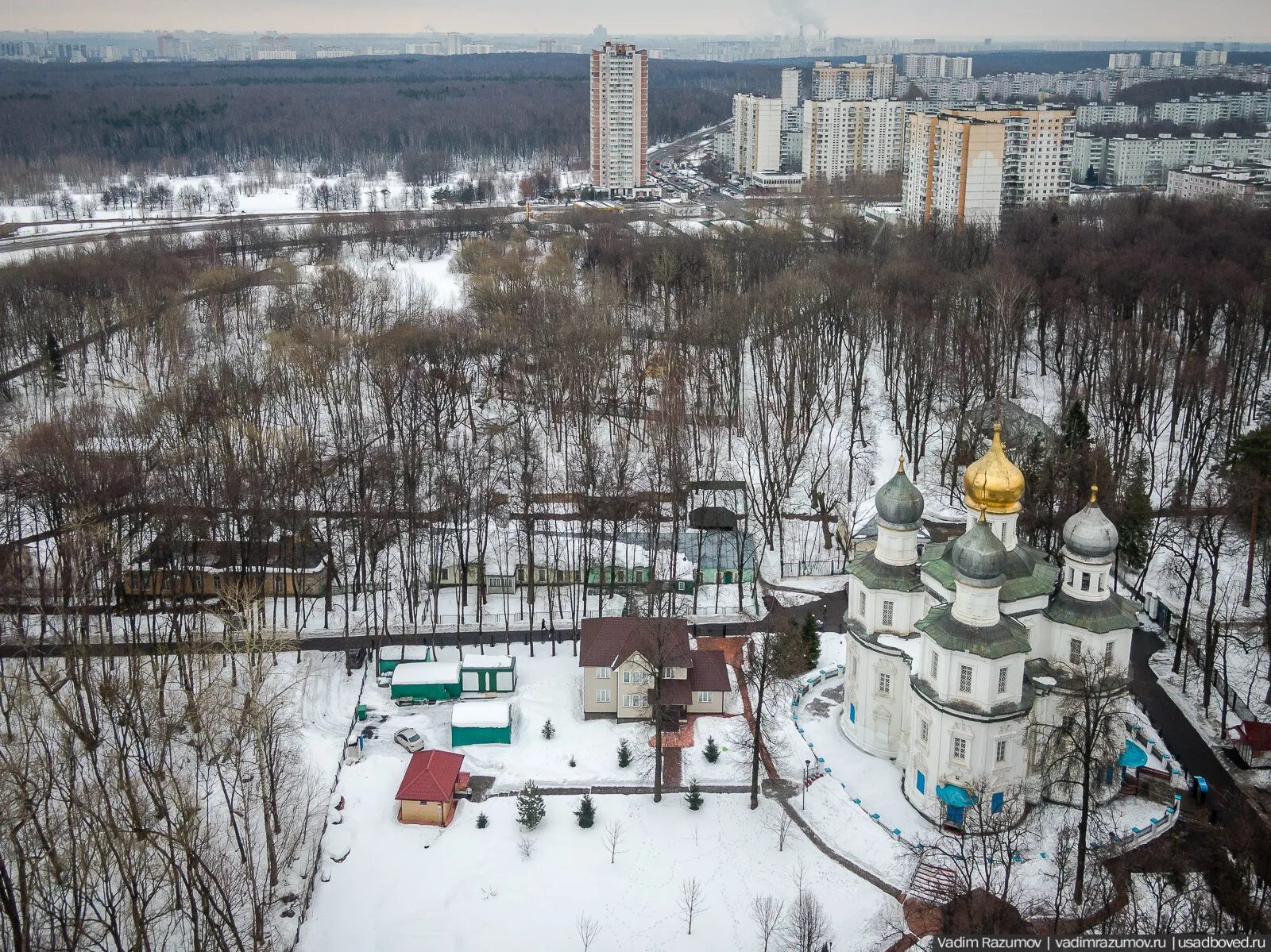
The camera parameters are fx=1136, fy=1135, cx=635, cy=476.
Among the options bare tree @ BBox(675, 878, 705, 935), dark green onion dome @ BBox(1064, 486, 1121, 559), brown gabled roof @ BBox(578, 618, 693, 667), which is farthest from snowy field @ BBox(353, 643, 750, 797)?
dark green onion dome @ BBox(1064, 486, 1121, 559)

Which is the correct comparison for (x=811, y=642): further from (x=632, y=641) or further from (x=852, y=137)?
(x=852, y=137)

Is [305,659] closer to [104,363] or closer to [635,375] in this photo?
[635,375]

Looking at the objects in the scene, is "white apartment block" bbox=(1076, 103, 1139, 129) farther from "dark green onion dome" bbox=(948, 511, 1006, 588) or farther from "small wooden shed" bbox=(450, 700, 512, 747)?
"small wooden shed" bbox=(450, 700, 512, 747)

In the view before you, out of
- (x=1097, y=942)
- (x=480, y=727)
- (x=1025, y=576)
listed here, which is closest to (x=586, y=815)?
(x=480, y=727)

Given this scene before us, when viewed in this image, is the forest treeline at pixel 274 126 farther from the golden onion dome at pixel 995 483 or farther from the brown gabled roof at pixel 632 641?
the golden onion dome at pixel 995 483

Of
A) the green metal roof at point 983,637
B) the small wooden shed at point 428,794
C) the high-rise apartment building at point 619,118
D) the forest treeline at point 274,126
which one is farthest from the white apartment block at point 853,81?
the small wooden shed at point 428,794

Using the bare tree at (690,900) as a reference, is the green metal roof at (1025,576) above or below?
above
